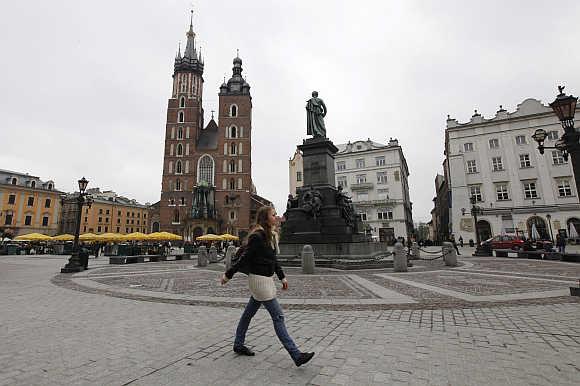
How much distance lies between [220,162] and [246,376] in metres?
57.7

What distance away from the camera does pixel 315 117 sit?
17.2 metres

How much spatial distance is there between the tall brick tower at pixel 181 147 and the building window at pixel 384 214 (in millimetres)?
32316

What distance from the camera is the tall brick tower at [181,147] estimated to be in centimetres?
5625

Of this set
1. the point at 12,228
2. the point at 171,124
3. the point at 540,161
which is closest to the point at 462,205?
the point at 540,161

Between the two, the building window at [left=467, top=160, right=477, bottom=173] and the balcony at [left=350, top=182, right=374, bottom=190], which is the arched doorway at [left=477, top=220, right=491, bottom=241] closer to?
the building window at [left=467, top=160, right=477, bottom=173]

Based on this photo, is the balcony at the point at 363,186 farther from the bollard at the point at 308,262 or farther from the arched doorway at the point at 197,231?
the bollard at the point at 308,262

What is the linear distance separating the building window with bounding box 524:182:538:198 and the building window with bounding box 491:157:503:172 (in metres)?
3.22

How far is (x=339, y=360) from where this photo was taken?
124 inches

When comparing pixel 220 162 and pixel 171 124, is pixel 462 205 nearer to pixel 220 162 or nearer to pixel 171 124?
pixel 220 162

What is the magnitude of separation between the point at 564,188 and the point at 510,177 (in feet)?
16.8

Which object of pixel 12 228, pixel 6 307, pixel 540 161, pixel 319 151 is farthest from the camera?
pixel 12 228

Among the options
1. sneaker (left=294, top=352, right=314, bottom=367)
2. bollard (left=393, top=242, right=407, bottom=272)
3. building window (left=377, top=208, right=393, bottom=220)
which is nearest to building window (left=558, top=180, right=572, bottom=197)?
building window (left=377, top=208, right=393, bottom=220)

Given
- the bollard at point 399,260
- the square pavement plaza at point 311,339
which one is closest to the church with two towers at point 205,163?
the bollard at point 399,260

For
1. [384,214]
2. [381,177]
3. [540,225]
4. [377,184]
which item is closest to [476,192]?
[540,225]
